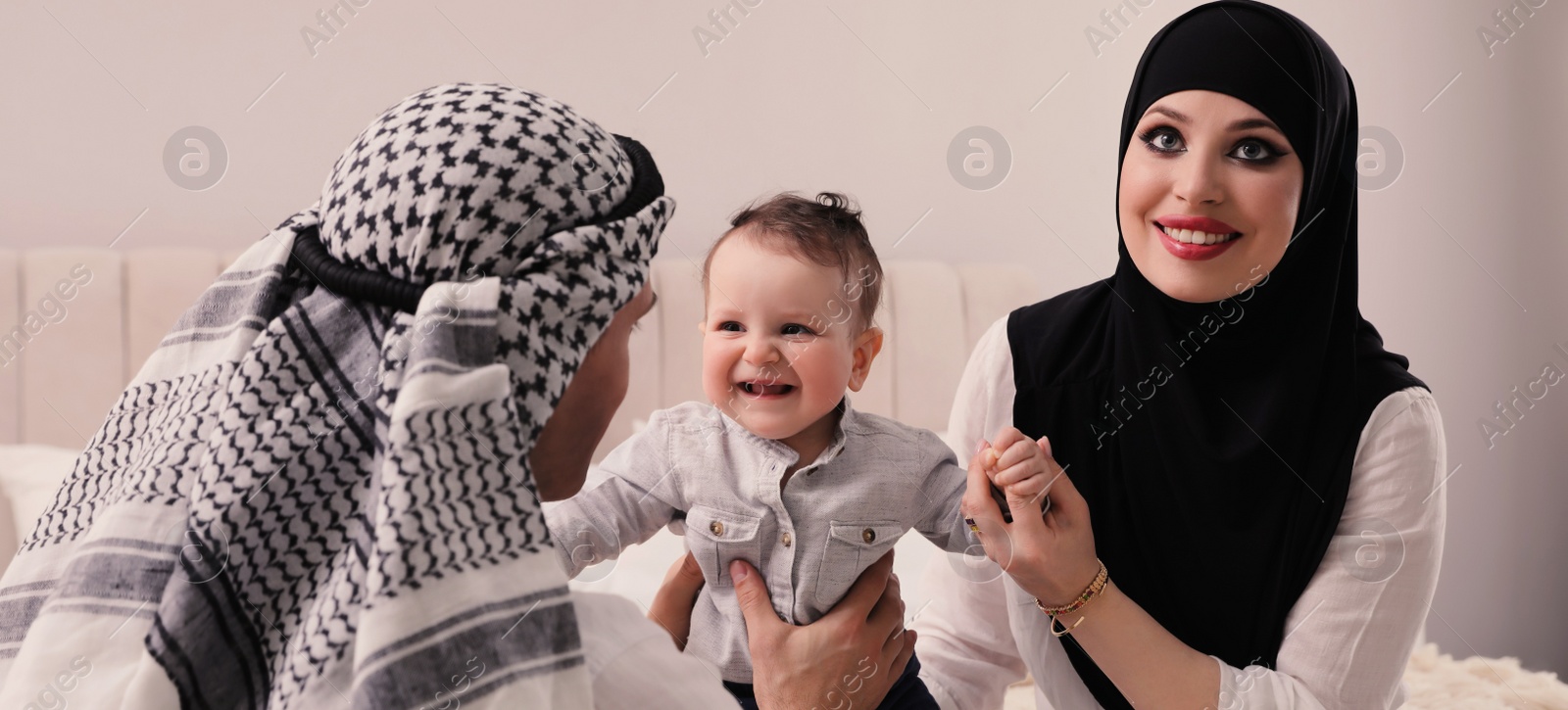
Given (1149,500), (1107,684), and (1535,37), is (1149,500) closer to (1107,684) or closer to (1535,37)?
(1107,684)

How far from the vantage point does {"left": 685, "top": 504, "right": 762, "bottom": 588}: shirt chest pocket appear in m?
1.29

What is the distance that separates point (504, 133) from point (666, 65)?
69.5 inches

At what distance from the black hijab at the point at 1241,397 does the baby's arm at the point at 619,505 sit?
1.81 feet

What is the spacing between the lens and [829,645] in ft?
4.14

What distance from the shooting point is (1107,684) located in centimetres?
139

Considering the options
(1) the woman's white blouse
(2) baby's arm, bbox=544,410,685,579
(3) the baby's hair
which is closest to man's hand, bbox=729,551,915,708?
(2) baby's arm, bbox=544,410,685,579

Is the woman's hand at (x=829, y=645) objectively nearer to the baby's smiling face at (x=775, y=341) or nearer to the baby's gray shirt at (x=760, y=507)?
the baby's gray shirt at (x=760, y=507)

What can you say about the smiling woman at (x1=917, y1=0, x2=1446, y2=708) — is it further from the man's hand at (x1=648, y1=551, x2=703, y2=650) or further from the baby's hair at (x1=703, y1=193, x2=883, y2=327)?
the man's hand at (x1=648, y1=551, x2=703, y2=650)

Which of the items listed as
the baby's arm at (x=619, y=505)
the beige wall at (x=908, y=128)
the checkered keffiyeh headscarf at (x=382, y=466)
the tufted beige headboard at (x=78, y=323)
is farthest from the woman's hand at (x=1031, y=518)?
the beige wall at (x=908, y=128)

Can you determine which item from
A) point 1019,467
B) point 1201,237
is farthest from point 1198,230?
point 1019,467

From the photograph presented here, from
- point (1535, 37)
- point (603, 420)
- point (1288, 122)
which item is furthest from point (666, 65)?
point (1535, 37)

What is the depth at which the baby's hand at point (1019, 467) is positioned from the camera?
1.12 metres

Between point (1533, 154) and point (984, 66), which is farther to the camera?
point (1533, 154)

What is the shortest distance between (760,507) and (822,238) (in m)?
0.35
